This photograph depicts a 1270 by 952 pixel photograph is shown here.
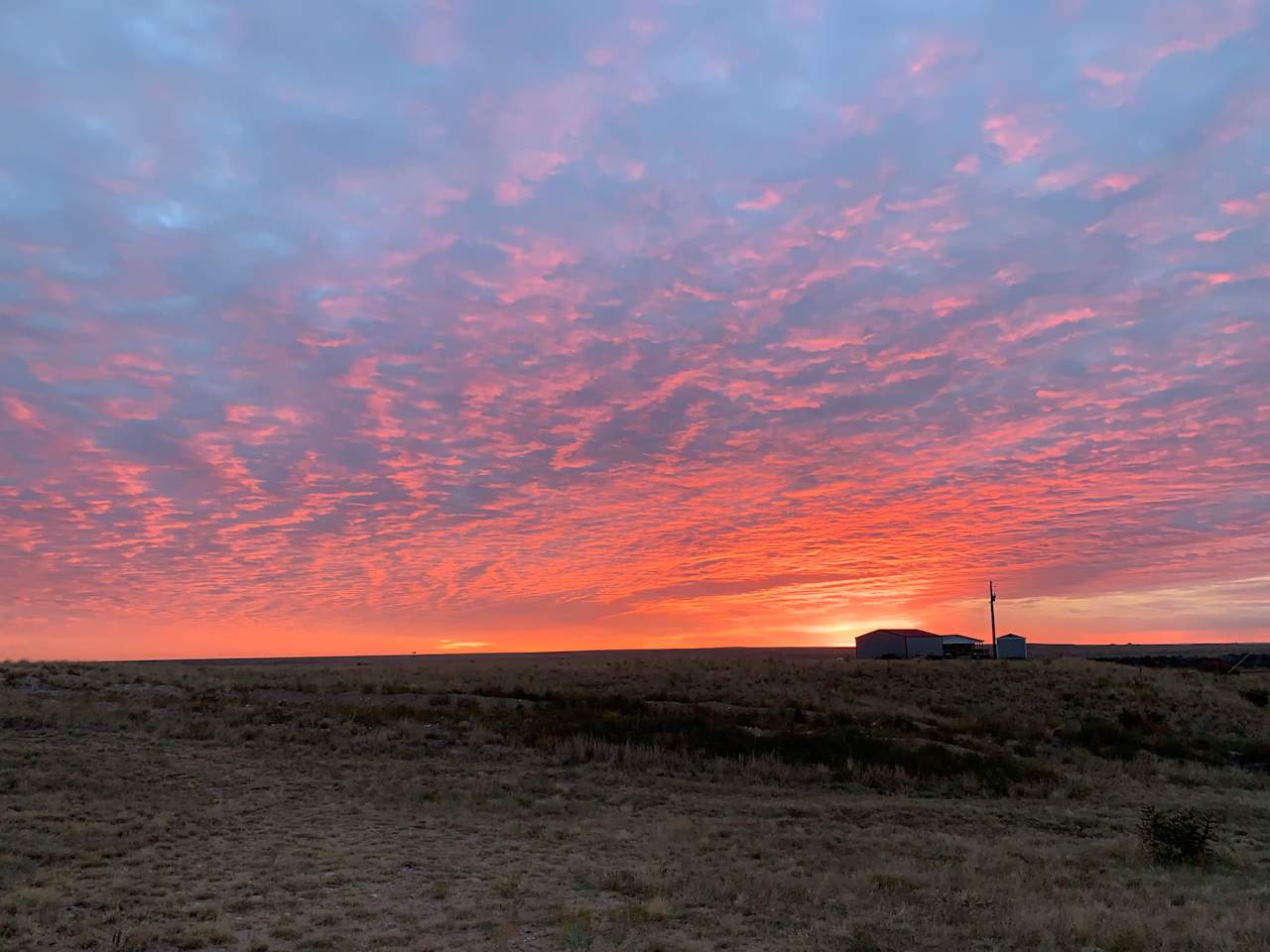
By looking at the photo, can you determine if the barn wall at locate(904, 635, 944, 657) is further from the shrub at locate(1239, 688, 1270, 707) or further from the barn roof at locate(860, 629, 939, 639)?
the shrub at locate(1239, 688, 1270, 707)

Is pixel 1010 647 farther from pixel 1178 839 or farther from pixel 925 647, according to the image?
pixel 1178 839

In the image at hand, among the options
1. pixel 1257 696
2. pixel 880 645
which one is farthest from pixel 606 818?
pixel 880 645

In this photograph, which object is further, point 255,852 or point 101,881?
point 255,852

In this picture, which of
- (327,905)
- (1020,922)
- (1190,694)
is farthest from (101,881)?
(1190,694)

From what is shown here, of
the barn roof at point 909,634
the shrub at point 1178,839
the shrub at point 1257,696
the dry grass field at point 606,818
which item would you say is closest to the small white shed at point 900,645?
the barn roof at point 909,634

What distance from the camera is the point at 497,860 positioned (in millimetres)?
14102

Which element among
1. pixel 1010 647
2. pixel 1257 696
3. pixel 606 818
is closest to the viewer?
pixel 606 818

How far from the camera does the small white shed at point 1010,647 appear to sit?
255 feet

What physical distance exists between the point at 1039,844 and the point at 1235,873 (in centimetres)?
300

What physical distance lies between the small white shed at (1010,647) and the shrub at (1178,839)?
220ft

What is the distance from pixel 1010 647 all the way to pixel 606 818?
2769 inches

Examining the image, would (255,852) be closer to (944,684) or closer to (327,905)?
(327,905)

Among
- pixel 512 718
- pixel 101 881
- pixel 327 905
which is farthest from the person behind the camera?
pixel 512 718

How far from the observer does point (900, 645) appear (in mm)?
80375
